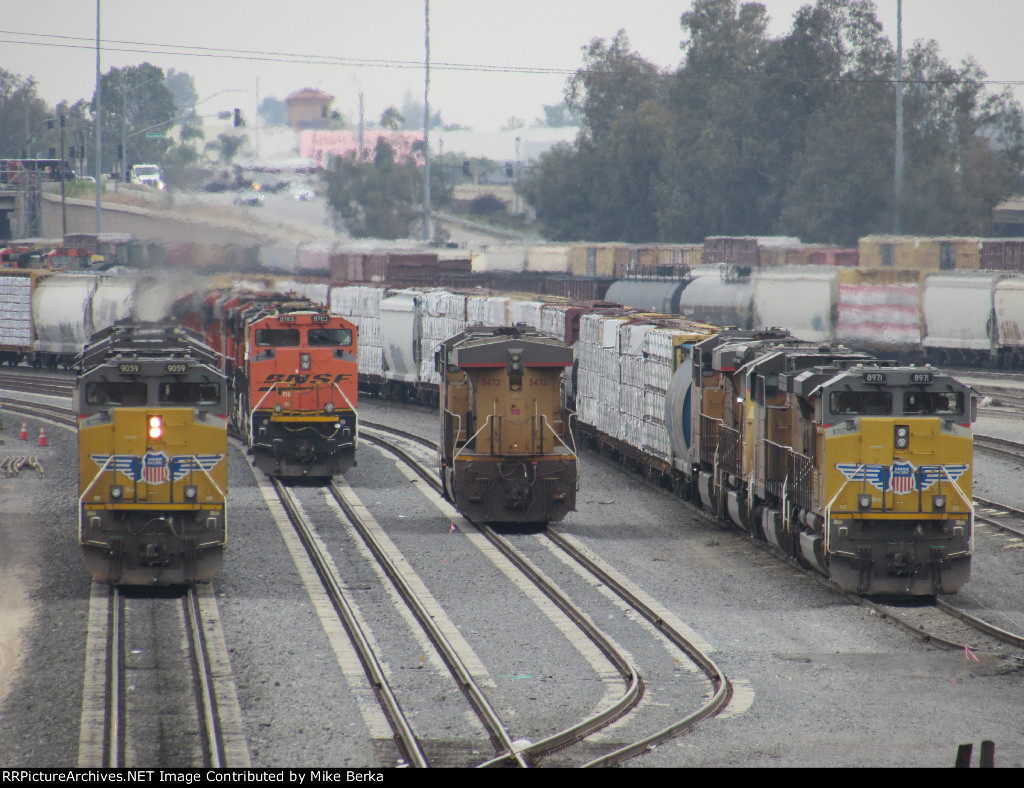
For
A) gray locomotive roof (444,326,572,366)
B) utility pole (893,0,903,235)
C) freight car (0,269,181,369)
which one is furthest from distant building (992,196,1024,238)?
gray locomotive roof (444,326,572,366)

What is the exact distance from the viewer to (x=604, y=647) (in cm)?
1496

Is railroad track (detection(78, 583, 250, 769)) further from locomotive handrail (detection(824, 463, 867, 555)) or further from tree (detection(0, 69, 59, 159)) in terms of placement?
tree (detection(0, 69, 59, 159))

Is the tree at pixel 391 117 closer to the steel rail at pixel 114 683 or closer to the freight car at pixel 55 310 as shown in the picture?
the freight car at pixel 55 310

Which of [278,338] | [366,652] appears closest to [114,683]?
[366,652]

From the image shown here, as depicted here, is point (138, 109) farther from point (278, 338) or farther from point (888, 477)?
point (888, 477)

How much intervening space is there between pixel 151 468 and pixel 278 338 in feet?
33.9

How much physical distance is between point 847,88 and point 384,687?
80.6 meters

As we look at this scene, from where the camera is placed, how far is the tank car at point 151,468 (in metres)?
17.0

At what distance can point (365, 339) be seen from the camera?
143 ft

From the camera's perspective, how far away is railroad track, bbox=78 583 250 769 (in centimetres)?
1148

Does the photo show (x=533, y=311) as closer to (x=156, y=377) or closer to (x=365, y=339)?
(x=365, y=339)

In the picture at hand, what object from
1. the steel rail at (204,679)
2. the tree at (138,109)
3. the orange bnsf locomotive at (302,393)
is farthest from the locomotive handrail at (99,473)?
the tree at (138,109)

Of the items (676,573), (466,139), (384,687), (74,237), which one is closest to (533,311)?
(676,573)

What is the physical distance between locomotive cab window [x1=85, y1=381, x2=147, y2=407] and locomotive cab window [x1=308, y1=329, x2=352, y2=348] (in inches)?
393
